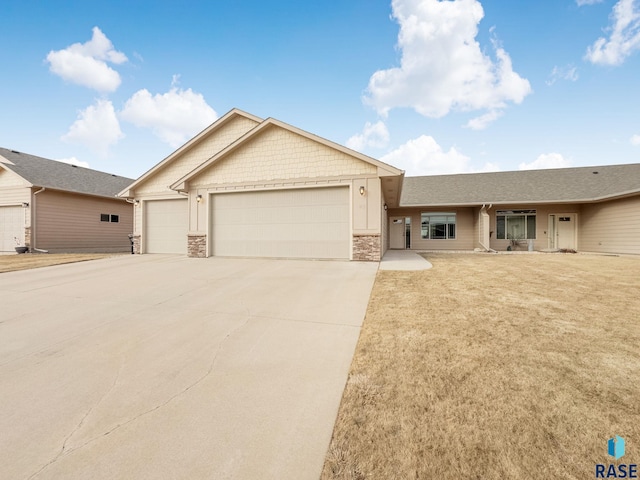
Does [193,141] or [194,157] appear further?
[194,157]

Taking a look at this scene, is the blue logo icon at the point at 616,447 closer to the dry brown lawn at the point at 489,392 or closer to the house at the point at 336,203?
the dry brown lawn at the point at 489,392

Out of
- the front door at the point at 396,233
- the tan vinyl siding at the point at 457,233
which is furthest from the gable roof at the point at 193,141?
the tan vinyl siding at the point at 457,233

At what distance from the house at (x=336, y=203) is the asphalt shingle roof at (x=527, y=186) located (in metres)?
0.07

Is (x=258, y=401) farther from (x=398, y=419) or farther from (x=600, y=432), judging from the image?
(x=600, y=432)

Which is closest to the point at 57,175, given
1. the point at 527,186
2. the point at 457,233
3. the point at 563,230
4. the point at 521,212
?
the point at 457,233

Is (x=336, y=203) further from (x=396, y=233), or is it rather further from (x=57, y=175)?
(x=57, y=175)

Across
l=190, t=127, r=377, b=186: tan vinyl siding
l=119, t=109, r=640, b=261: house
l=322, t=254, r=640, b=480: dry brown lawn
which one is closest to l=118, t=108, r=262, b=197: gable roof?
l=119, t=109, r=640, b=261: house

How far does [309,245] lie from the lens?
396 inches

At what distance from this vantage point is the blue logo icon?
1.63 m

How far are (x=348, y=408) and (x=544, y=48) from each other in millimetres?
19721

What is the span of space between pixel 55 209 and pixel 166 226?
305 inches

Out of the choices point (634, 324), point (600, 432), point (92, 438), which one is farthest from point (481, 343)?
point (92, 438)

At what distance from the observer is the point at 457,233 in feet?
57.4

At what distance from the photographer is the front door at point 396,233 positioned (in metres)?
18.3
